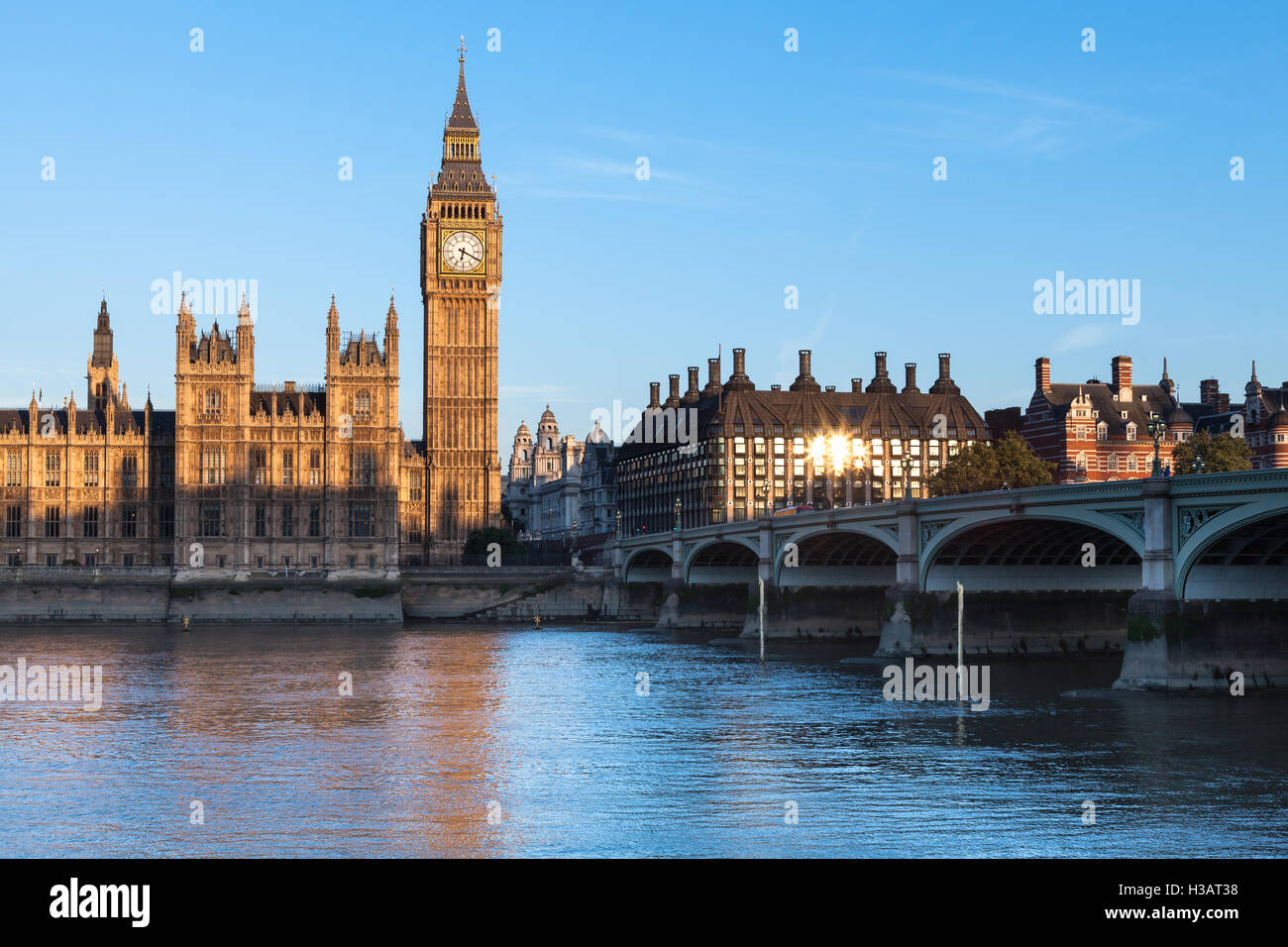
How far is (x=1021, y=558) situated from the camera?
7212cm

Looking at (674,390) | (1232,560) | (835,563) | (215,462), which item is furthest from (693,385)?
(1232,560)

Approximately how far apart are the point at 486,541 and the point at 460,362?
752 inches

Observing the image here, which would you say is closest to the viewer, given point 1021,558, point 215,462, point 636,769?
point 636,769

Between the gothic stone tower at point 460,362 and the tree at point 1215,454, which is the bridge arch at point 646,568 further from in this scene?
the tree at point 1215,454

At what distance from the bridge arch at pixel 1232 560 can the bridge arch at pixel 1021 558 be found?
12046mm

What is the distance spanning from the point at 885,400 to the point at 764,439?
654 inches

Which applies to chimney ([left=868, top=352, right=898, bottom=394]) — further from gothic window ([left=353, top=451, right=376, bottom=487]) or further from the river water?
the river water

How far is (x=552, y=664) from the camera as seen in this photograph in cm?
7400

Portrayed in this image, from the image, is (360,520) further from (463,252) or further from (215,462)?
(463,252)

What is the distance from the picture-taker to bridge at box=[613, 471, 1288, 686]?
49688 mm

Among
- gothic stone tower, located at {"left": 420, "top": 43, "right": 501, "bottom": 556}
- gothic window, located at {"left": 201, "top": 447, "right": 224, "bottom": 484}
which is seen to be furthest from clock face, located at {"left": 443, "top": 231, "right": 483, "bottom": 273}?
gothic window, located at {"left": 201, "top": 447, "right": 224, "bottom": 484}

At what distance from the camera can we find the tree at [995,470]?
378 feet

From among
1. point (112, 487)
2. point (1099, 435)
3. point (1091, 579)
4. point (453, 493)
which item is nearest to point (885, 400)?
point (1099, 435)
